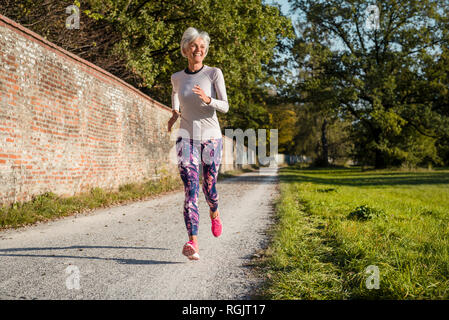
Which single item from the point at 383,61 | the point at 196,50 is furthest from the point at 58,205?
the point at 383,61

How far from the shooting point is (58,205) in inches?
247

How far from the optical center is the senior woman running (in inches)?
128

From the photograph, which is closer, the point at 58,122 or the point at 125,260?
the point at 125,260

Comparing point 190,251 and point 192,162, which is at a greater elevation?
point 192,162

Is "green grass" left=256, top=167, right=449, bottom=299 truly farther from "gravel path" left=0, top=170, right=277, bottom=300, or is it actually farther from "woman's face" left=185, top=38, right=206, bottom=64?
"woman's face" left=185, top=38, right=206, bottom=64

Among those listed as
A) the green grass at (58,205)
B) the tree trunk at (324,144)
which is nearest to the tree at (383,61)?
the tree trunk at (324,144)

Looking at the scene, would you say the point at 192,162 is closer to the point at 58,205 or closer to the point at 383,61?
the point at 58,205

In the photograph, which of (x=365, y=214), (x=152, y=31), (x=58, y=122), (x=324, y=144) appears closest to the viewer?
(x=365, y=214)

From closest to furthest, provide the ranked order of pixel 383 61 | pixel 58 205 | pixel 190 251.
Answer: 1. pixel 190 251
2. pixel 58 205
3. pixel 383 61

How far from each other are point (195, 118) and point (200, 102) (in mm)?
180

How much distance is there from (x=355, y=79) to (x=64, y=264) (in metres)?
22.1

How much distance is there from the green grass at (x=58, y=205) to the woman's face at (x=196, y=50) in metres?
3.77
